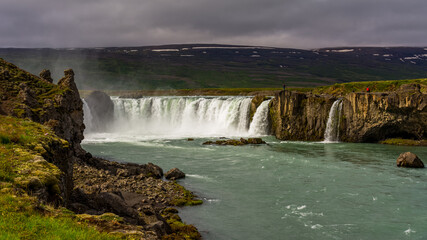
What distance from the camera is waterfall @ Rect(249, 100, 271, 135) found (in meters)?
67.1

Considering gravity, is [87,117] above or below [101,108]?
below

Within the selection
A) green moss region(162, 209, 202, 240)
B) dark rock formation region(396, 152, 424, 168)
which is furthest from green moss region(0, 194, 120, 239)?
dark rock formation region(396, 152, 424, 168)

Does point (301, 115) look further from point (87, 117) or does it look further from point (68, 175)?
point (68, 175)

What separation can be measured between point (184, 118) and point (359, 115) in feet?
130

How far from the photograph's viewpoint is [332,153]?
4603 centimetres

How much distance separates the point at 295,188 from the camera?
28500 millimetres

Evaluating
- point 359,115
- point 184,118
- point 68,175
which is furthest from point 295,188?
point 184,118

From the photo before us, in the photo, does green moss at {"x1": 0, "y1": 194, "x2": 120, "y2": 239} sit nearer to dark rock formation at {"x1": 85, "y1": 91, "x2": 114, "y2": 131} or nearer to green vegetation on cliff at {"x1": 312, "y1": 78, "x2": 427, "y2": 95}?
green vegetation on cliff at {"x1": 312, "y1": 78, "x2": 427, "y2": 95}

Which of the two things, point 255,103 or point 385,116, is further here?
point 255,103

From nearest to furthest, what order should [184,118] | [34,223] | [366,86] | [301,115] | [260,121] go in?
1. [34,223]
2. [301,115]
3. [260,121]
4. [366,86]
5. [184,118]

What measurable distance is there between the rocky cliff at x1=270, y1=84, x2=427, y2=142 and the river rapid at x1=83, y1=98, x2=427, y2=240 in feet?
11.5

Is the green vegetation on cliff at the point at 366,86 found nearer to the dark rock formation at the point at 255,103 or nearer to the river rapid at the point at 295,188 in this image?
the dark rock formation at the point at 255,103

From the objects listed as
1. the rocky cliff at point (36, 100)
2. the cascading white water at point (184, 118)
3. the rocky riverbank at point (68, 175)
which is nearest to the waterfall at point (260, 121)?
the cascading white water at point (184, 118)

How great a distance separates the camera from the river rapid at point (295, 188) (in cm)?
2031
